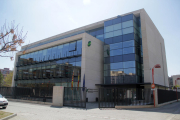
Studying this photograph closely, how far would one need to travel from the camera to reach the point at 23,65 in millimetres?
37406

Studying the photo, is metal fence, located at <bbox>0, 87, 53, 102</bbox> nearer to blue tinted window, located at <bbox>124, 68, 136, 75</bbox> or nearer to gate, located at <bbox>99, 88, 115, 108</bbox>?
gate, located at <bbox>99, 88, 115, 108</bbox>

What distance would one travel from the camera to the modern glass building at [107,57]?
82.3 feet

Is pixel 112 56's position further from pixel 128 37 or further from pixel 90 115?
pixel 90 115

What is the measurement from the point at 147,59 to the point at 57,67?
1673 centimetres

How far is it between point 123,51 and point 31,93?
16676 mm

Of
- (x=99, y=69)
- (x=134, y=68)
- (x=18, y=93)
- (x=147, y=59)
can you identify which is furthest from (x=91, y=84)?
(x=18, y=93)

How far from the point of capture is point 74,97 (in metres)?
17.3

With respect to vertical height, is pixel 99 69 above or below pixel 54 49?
below

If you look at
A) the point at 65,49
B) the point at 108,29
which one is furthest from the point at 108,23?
the point at 65,49

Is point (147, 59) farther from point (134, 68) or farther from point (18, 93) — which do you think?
point (18, 93)

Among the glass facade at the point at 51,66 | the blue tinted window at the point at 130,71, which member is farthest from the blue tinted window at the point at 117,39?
the glass facade at the point at 51,66

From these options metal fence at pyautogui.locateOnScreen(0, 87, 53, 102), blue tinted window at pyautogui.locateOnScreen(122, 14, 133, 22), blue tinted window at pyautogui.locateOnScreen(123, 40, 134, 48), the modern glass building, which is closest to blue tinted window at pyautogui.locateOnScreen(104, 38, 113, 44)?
the modern glass building

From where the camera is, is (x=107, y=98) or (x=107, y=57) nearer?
(x=107, y=98)

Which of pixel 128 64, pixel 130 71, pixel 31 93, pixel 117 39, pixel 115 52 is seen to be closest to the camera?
pixel 31 93
